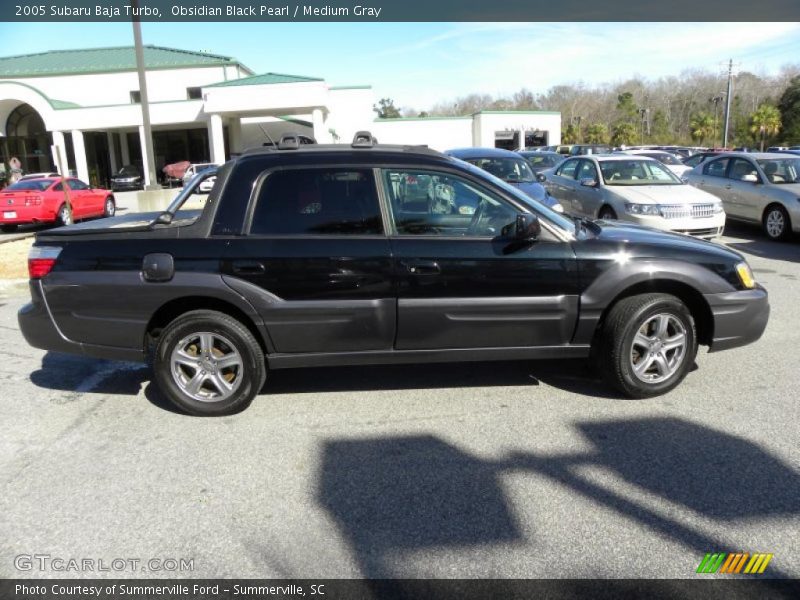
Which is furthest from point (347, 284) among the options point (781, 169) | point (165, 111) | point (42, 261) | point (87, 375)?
point (165, 111)

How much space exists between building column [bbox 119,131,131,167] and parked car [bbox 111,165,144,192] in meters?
3.53

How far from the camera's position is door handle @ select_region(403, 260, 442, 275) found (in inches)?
163

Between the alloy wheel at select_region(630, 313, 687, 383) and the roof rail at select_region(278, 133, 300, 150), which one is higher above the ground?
the roof rail at select_region(278, 133, 300, 150)

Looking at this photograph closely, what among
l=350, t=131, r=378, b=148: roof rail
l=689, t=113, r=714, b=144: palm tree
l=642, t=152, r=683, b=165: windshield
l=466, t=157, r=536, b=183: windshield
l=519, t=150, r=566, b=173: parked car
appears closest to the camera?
l=350, t=131, r=378, b=148: roof rail

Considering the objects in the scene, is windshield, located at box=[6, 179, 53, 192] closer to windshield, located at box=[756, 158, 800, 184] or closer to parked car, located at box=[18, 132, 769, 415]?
parked car, located at box=[18, 132, 769, 415]

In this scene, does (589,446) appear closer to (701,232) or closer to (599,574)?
(599,574)

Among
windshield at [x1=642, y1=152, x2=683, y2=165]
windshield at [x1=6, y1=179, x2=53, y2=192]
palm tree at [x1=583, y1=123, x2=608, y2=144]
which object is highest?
palm tree at [x1=583, y1=123, x2=608, y2=144]

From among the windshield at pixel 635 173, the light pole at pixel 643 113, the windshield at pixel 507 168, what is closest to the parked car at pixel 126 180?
the windshield at pixel 507 168

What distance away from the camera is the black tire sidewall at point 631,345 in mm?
4293

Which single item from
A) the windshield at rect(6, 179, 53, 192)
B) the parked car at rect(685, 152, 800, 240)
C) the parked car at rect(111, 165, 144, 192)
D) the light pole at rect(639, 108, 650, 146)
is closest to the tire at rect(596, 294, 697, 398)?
the parked car at rect(685, 152, 800, 240)

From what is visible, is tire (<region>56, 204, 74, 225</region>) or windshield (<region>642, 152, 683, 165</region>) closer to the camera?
tire (<region>56, 204, 74, 225</region>)

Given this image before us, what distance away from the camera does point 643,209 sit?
32.0 ft

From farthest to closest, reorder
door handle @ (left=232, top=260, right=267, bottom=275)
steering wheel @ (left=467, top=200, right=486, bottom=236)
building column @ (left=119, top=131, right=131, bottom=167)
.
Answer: building column @ (left=119, top=131, right=131, bottom=167), steering wheel @ (left=467, top=200, right=486, bottom=236), door handle @ (left=232, top=260, right=267, bottom=275)

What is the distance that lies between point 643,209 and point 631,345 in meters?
6.16
